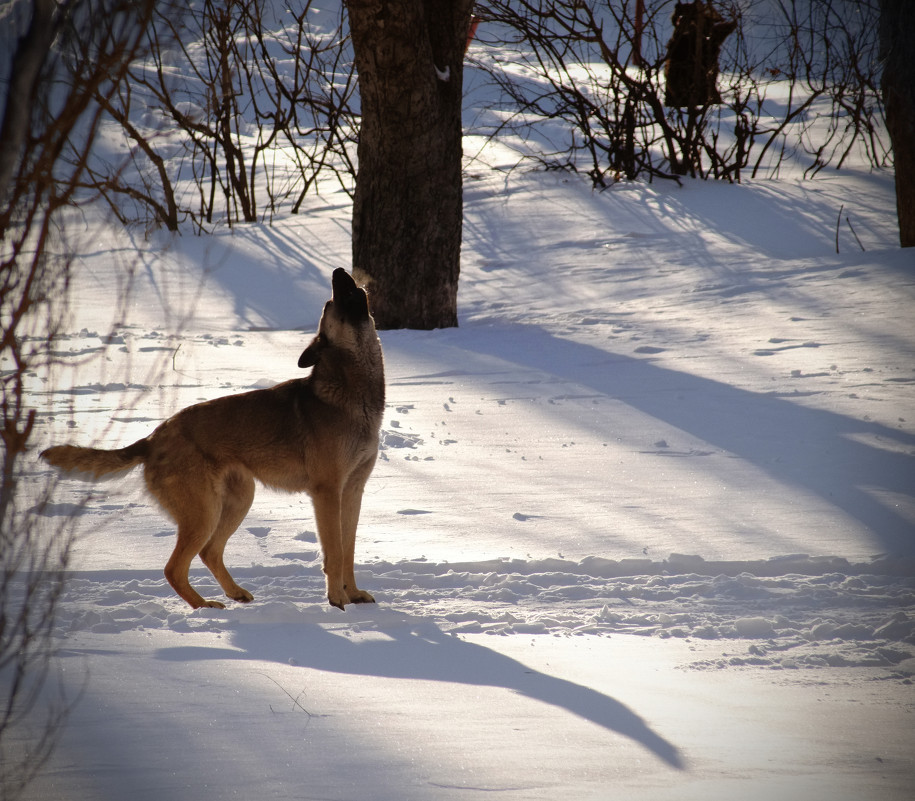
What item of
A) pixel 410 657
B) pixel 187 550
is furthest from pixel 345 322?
pixel 410 657

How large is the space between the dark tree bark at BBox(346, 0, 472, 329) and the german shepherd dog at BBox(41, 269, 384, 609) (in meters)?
4.98

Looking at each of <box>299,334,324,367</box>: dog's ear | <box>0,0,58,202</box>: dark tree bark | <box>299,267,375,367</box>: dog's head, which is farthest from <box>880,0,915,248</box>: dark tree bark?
<box>0,0,58,202</box>: dark tree bark

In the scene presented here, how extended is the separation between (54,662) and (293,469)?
54.4 inches

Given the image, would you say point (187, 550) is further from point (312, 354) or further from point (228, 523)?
point (312, 354)

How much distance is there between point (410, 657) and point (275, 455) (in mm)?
1294

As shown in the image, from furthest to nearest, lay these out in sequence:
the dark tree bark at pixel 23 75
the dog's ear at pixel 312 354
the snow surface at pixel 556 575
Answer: the dog's ear at pixel 312 354 → the snow surface at pixel 556 575 → the dark tree bark at pixel 23 75

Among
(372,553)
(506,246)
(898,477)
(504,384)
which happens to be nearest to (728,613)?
(372,553)

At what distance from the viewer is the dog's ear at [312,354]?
4551mm

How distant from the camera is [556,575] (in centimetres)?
438

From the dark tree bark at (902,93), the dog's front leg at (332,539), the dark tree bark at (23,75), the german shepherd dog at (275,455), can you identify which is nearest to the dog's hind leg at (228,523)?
the german shepherd dog at (275,455)

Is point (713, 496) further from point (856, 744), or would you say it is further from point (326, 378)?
point (856, 744)

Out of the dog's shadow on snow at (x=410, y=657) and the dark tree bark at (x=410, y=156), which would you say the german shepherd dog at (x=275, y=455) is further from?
the dark tree bark at (x=410, y=156)

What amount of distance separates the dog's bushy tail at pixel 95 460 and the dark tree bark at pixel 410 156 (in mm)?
5400

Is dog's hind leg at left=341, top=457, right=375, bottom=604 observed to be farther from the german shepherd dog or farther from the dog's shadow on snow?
the dog's shadow on snow
